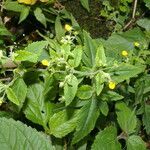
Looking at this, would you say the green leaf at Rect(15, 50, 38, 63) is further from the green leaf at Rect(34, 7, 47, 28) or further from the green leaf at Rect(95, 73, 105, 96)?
the green leaf at Rect(34, 7, 47, 28)

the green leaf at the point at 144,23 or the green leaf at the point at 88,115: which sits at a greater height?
the green leaf at the point at 144,23

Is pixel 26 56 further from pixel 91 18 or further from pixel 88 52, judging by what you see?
pixel 91 18

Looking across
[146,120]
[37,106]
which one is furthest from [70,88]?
[146,120]

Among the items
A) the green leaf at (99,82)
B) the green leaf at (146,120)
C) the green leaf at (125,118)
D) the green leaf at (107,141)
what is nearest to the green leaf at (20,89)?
the green leaf at (99,82)

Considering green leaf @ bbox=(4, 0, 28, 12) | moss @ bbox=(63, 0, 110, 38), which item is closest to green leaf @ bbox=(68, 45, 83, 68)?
green leaf @ bbox=(4, 0, 28, 12)

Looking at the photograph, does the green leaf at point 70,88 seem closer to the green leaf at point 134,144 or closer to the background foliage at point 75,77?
the background foliage at point 75,77

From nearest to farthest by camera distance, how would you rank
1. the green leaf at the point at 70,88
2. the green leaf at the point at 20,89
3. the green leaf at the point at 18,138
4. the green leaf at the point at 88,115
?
the green leaf at the point at 18,138 → the green leaf at the point at 70,88 → the green leaf at the point at 20,89 → the green leaf at the point at 88,115
